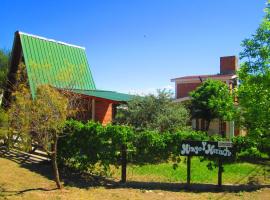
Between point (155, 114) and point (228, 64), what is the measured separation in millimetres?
20532

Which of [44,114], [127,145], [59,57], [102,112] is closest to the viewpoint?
[44,114]

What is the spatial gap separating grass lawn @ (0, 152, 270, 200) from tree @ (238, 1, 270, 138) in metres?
2.10

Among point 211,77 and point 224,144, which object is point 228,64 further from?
point 224,144

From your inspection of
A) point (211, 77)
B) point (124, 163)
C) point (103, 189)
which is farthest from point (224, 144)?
point (211, 77)

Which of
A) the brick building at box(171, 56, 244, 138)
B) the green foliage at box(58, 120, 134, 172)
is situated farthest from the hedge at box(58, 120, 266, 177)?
the brick building at box(171, 56, 244, 138)

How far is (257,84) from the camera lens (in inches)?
488

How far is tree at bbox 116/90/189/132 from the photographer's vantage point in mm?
20234

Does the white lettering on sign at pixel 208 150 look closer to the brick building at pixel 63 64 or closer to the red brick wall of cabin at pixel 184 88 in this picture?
the brick building at pixel 63 64

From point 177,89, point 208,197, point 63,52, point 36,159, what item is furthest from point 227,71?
point 208,197

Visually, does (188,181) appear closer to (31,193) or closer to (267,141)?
(267,141)

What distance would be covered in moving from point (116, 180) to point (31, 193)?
117 inches

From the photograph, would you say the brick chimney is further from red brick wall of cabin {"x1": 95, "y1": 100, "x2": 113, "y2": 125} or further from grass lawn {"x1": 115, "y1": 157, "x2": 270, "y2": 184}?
grass lawn {"x1": 115, "y1": 157, "x2": 270, "y2": 184}

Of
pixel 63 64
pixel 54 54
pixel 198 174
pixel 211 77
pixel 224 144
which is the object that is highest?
pixel 211 77

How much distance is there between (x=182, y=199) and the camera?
1082 cm
